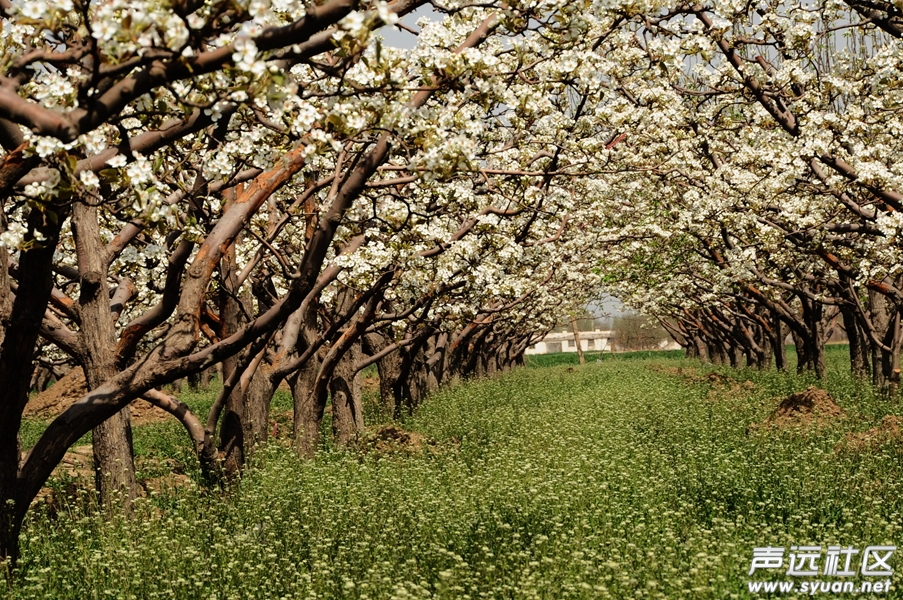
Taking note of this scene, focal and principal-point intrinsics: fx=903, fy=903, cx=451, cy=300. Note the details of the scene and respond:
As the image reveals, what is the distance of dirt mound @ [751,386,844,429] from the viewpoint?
1446 centimetres

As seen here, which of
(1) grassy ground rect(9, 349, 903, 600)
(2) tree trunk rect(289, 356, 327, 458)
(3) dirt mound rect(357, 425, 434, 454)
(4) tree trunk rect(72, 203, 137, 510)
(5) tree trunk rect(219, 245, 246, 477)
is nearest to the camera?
(1) grassy ground rect(9, 349, 903, 600)

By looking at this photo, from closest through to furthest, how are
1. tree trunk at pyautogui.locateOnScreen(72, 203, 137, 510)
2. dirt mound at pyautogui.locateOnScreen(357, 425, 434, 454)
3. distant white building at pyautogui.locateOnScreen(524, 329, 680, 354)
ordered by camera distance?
tree trunk at pyautogui.locateOnScreen(72, 203, 137, 510) → dirt mound at pyautogui.locateOnScreen(357, 425, 434, 454) → distant white building at pyautogui.locateOnScreen(524, 329, 680, 354)

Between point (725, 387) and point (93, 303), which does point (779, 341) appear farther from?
point (93, 303)

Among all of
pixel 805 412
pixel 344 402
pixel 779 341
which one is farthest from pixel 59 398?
pixel 805 412

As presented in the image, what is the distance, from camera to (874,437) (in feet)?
39.4

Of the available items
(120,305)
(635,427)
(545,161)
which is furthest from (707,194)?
(120,305)

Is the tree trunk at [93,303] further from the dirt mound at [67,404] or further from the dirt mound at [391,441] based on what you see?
the dirt mound at [67,404]

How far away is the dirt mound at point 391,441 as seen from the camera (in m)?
13.7

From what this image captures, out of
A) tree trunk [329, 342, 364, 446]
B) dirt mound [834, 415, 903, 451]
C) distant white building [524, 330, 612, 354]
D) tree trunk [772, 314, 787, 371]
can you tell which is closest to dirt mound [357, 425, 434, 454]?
tree trunk [329, 342, 364, 446]

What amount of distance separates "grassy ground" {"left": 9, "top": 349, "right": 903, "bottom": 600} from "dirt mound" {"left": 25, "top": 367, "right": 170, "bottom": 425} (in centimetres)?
1639

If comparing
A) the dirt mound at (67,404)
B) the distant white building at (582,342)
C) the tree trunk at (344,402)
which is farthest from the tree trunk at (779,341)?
the distant white building at (582,342)

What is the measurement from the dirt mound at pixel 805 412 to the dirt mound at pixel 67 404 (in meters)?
17.4

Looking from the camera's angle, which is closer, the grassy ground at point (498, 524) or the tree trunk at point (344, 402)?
the grassy ground at point (498, 524)

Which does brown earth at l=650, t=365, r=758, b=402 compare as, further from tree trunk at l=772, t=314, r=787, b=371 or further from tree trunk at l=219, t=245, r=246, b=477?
tree trunk at l=219, t=245, r=246, b=477
